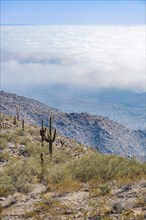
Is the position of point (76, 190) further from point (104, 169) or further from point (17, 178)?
point (104, 169)

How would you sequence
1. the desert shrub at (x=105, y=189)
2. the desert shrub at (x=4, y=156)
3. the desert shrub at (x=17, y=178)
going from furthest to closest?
the desert shrub at (x=4, y=156), the desert shrub at (x=17, y=178), the desert shrub at (x=105, y=189)

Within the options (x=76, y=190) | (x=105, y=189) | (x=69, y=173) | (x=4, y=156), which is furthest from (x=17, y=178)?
(x=4, y=156)

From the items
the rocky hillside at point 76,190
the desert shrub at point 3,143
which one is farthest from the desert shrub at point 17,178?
the desert shrub at point 3,143

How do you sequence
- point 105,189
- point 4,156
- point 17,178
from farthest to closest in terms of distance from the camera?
1. point 4,156
2. point 17,178
3. point 105,189

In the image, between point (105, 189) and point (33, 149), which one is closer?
point (105, 189)

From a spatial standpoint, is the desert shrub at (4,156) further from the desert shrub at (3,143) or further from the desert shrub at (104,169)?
the desert shrub at (104,169)

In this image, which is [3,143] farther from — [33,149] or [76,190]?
[76,190]

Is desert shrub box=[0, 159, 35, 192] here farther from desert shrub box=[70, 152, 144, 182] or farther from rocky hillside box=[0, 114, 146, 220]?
desert shrub box=[70, 152, 144, 182]

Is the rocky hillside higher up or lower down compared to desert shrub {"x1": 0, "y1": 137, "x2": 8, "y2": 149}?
lower down

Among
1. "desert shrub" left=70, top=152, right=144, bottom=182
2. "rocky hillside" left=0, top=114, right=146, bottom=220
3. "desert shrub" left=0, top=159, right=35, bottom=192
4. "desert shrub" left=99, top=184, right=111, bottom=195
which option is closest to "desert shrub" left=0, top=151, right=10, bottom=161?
"rocky hillside" left=0, top=114, right=146, bottom=220

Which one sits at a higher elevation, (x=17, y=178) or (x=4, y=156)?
(x=17, y=178)

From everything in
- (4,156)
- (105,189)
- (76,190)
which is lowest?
(76,190)

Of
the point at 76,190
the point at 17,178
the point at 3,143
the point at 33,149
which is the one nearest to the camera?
the point at 76,190

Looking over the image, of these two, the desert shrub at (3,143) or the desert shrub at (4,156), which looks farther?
the desert shrub at (3,143)
